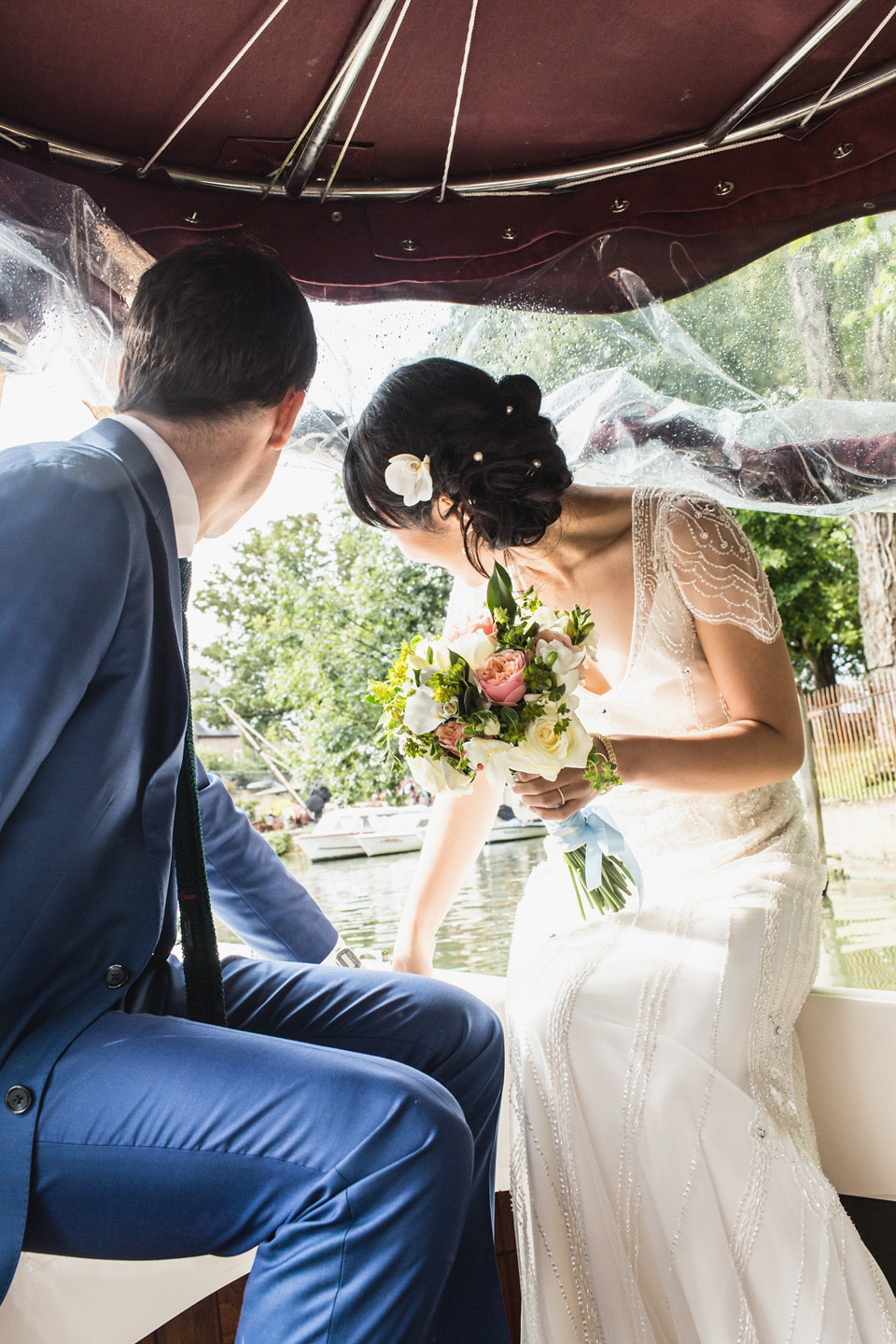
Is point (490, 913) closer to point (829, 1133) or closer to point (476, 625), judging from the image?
point (829, 1133)

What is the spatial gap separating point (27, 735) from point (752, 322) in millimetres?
1499

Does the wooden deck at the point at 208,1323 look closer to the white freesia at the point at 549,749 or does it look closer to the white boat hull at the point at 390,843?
the white freesia at the point at 549,749

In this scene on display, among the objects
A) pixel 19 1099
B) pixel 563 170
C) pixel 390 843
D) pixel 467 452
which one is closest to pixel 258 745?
pixel 390 843

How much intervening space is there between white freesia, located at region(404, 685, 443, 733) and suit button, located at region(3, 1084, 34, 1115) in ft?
2.53

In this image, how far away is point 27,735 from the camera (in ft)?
3.20

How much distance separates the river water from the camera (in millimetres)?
2637

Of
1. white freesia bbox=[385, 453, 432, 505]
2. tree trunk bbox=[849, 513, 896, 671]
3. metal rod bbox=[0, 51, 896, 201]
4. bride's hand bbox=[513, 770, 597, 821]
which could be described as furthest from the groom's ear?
tree trunk bbox=[849, 513, 896, 671]

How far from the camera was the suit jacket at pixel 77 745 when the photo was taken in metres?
0.99

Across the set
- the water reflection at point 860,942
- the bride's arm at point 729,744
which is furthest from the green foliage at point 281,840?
the bride's arm at point 729,744

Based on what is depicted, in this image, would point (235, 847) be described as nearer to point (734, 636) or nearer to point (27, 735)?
point (27, 735)

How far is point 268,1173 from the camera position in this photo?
99 centimetres

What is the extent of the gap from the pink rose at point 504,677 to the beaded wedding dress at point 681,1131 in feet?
1.48

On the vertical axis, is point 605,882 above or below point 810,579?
below

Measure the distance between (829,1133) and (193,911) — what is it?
1263mm
